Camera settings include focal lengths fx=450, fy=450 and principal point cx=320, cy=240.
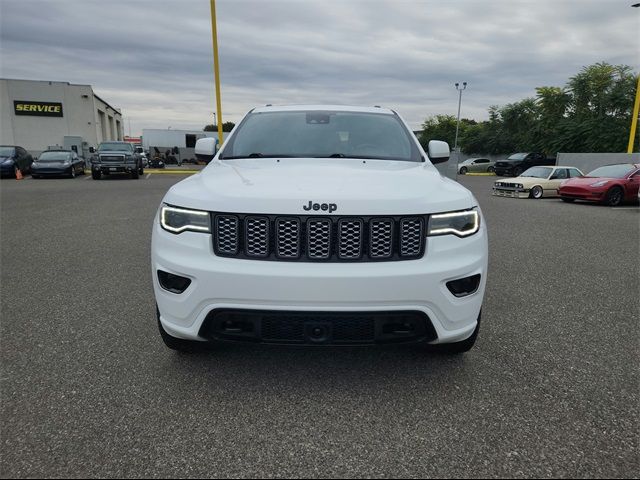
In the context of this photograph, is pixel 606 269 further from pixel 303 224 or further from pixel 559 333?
pixel 303 224

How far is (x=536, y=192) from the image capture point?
1620 cm

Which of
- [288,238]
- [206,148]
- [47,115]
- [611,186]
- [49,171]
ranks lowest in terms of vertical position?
[49,171]

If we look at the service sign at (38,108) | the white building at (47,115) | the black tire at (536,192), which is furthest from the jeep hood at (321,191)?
the service sign at (38,108)

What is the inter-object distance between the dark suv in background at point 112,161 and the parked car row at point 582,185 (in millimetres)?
16136

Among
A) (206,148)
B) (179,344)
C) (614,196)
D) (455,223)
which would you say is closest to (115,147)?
(206,148)

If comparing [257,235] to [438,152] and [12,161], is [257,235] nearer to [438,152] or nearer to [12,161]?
[438,152]

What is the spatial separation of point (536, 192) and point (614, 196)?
2.78 m

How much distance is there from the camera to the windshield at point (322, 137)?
357cm

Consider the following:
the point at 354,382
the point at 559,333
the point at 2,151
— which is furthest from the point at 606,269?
the point at 2,151

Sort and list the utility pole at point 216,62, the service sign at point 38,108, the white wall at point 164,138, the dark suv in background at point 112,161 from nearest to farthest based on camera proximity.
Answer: the utility pole at point 216,62 < the dark suv in background at point 112,161 < the service sign at point 38,108 < the white wall at point 164,138

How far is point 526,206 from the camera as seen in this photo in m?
13.3

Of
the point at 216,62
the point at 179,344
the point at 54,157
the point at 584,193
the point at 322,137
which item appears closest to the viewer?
the point at 179,344

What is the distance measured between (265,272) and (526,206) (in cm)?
1280

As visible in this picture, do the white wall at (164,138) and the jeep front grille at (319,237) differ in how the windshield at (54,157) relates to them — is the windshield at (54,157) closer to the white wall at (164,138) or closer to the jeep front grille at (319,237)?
the jeep front grille at (319,237)
